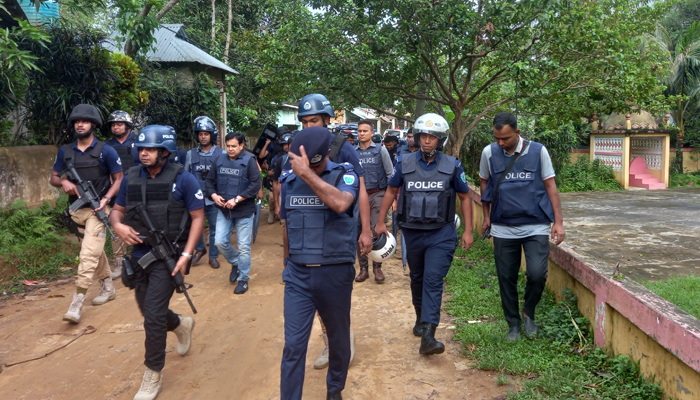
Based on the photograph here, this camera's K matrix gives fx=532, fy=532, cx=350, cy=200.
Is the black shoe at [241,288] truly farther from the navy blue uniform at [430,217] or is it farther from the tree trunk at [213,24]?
the tree trunk at [213,24]

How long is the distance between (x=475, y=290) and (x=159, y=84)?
9.05m

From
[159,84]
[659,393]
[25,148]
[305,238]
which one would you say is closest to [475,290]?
[659,393]

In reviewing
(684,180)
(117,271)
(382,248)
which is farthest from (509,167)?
(684,180)

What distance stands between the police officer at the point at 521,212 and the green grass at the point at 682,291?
4.02ft

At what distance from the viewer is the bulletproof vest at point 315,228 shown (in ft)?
10.4

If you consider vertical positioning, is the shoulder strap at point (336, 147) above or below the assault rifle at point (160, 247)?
above

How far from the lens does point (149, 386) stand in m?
3.70

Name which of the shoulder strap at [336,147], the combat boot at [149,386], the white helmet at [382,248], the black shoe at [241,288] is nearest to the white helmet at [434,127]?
the shoulder strap at [336,147]

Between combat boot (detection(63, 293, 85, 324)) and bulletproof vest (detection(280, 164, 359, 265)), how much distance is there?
3162 millimetres

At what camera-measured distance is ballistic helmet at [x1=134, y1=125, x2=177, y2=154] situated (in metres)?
3.80

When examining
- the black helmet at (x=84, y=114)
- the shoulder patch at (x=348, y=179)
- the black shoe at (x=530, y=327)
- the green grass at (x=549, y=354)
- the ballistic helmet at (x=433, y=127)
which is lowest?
the green grass at (x=549, y=354)

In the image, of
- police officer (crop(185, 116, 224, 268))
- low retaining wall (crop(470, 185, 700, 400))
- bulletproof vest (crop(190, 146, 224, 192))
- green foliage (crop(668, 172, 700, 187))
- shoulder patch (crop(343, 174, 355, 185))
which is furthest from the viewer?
green foliage (crop(668, 172, 700, 187))

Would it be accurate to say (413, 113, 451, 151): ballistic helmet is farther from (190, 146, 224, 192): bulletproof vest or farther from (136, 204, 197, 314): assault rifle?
(190, 146, 224, 192): bulletproof vest

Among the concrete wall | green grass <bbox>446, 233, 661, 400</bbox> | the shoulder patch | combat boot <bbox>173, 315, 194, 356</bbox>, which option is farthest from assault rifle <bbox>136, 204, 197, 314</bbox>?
the concrete wall
